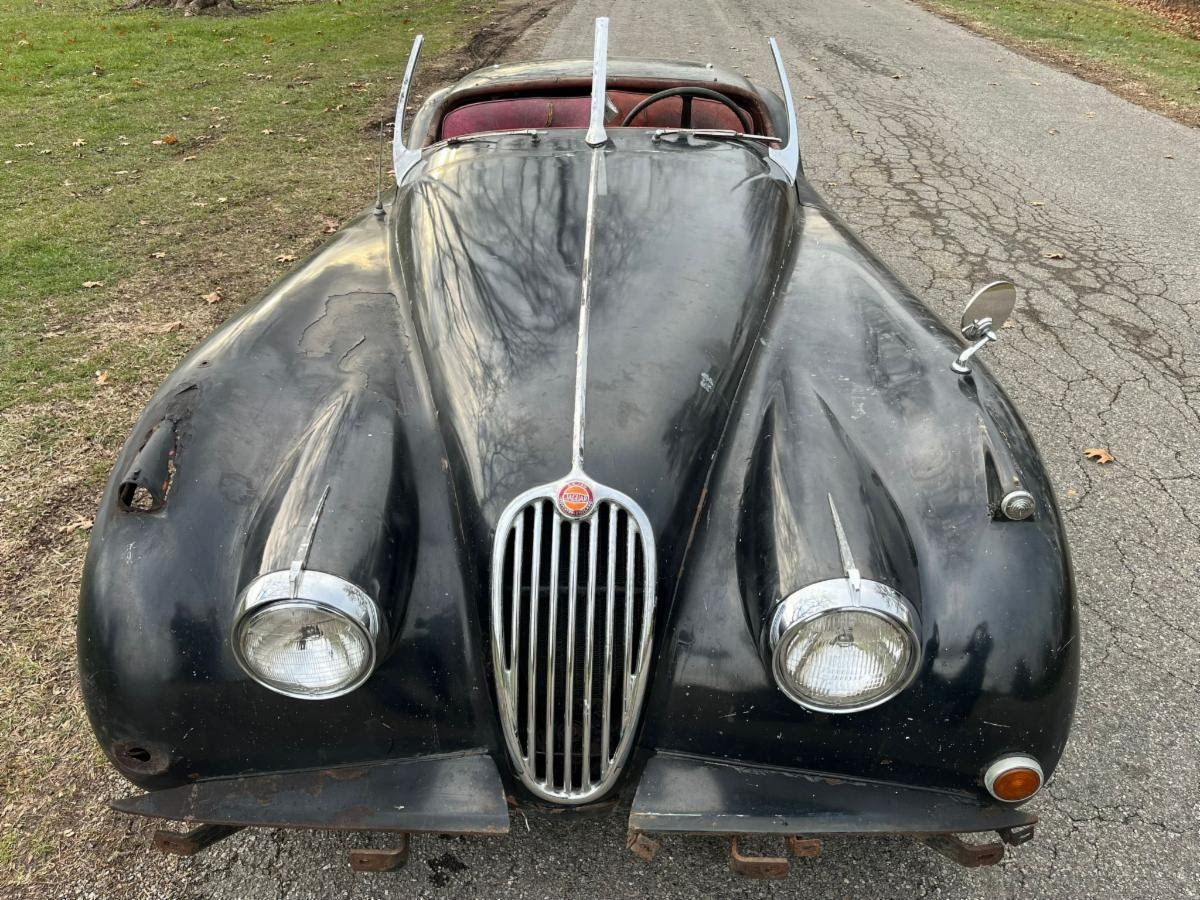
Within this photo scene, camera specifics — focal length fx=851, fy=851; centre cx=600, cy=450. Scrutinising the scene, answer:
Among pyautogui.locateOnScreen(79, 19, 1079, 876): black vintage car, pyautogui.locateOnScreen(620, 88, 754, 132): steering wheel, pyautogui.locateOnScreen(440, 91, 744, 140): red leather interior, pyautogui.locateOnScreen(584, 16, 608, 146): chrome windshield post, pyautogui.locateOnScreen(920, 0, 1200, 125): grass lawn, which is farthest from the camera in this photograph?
pyautogui.locateOnScreen(920, 0, 1200, 125): grass lawn

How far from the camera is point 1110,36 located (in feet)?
42.2

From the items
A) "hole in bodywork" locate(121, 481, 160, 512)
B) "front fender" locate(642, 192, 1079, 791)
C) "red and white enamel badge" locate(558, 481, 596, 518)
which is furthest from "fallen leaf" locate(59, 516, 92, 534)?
"front fender" locate(642, 192, 1079, 791)

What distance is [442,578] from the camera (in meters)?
1.89

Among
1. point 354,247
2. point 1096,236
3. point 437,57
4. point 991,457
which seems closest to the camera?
point 991,457

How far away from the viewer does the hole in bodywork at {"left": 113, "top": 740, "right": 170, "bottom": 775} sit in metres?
1.80

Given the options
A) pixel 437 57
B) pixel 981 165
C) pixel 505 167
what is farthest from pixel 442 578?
pixel 437 57

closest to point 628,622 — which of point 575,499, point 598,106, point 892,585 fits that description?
point 575,499

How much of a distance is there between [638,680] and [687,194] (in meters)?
1.67

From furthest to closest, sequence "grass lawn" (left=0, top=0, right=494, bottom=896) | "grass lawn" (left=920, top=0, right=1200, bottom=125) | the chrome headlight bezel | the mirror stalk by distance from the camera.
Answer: "grass lawn" (left=920, top=0, right=1200, bottom=125) → "grass lawn" (left=0, top=0, right=494, bottom=896) → the mirror stalk → the chrome headlight bezel

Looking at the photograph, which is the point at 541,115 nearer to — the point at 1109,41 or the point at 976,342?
the point at 976,342

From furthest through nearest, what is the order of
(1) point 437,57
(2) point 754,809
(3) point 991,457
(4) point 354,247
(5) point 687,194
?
→ (1) point 437,57 → (4) point 354,247 → (5) point 687,194 → (3) point 991,457 → (2) point 754,809

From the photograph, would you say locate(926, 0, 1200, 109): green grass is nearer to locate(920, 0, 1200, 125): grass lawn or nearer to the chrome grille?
locate(920, 0, 1200, 125): grass lawn

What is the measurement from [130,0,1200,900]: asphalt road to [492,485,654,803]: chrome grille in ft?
1.61

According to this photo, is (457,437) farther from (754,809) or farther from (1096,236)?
(1096,236)
